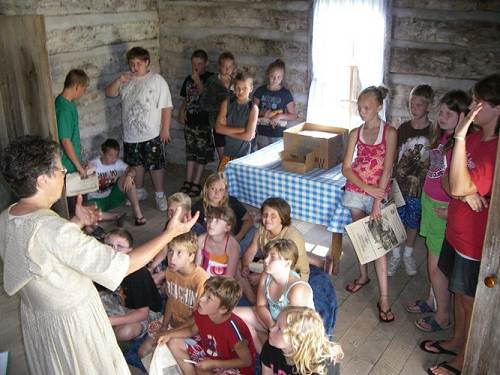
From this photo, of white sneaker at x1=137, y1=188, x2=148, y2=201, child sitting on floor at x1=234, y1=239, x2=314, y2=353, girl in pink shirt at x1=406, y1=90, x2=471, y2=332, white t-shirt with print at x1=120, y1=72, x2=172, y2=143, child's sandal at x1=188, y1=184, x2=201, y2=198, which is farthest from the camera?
child's sandal at x1=188, y1=184, x2=201, y2=198

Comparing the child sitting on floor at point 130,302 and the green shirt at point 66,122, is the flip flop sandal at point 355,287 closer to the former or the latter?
the child sitting on floor at point 130,302

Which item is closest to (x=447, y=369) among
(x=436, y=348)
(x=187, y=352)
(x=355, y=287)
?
(x=436, y=348)

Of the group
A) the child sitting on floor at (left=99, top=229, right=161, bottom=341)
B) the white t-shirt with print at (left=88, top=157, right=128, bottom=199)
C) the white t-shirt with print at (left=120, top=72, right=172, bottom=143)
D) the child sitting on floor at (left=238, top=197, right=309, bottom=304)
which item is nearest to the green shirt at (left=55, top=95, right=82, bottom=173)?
the white t-shirt with print at (left=88, top=157, right=128, bottom=199)

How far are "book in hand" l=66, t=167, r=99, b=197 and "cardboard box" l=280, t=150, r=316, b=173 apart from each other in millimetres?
1997

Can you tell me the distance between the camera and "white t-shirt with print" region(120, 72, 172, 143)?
248 inches

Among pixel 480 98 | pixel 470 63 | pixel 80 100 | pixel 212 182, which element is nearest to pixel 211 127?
pixel 80 100

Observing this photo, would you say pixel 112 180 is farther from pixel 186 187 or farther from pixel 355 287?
pixel 355 287

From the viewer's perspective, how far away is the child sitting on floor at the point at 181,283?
3.63 metres

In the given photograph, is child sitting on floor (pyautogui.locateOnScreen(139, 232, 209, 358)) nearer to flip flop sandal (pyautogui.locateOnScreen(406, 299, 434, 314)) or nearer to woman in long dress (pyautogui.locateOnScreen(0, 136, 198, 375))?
woman in long dress (pyautogui.locateOnScreen(0, 136, 198, 375))

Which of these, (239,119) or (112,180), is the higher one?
(239,119)

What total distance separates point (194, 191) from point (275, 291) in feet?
11.9

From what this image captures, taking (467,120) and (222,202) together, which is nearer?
(467,120)

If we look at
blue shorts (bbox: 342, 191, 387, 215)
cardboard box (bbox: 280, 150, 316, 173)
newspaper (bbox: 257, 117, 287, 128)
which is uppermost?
newspaper (bbox: 257, 117, 287, 128)

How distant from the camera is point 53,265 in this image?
2.53 meters
